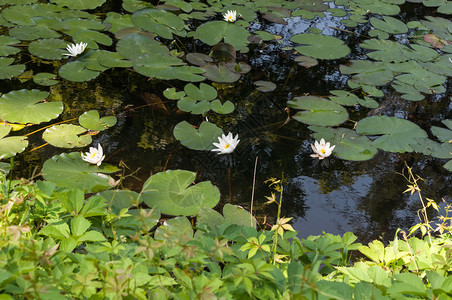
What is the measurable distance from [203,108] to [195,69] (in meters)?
0.53

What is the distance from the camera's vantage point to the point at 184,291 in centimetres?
114

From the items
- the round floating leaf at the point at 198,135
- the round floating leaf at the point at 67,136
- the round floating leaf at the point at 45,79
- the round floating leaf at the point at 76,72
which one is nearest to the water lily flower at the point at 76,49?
the round floating leaf at the point at 76,72

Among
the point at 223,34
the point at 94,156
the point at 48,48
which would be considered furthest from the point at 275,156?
the point at 48,48

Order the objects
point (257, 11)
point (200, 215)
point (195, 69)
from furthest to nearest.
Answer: point (257, 11) < point (195, 69) < point (200, 215)

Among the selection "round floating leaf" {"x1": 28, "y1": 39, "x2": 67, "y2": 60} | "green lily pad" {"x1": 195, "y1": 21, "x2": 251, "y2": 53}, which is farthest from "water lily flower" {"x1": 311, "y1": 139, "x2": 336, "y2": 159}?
"round floating leaf" {"x1": 28, "y1": 39, "x2": 67, "y2": 60}

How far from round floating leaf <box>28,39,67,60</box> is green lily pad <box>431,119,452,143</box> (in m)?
2.90

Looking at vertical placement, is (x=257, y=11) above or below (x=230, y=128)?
above

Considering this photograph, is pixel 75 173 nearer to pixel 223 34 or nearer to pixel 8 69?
pixel 8 69

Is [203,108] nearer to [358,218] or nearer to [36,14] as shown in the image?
[358,218]

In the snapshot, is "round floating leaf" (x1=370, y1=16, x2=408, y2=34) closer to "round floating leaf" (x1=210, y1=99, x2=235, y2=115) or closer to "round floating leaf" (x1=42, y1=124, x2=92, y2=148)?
"round floating leaf" (x1=210, y1=99, x2=235, y2=115)

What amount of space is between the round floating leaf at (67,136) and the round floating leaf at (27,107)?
128 mm

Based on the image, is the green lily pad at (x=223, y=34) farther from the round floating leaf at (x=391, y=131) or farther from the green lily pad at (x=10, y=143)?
the green lily pad at (x=10, y=143)

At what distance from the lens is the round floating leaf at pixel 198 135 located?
2512 millimetres

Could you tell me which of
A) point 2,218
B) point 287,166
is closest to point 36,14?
point 287,166
